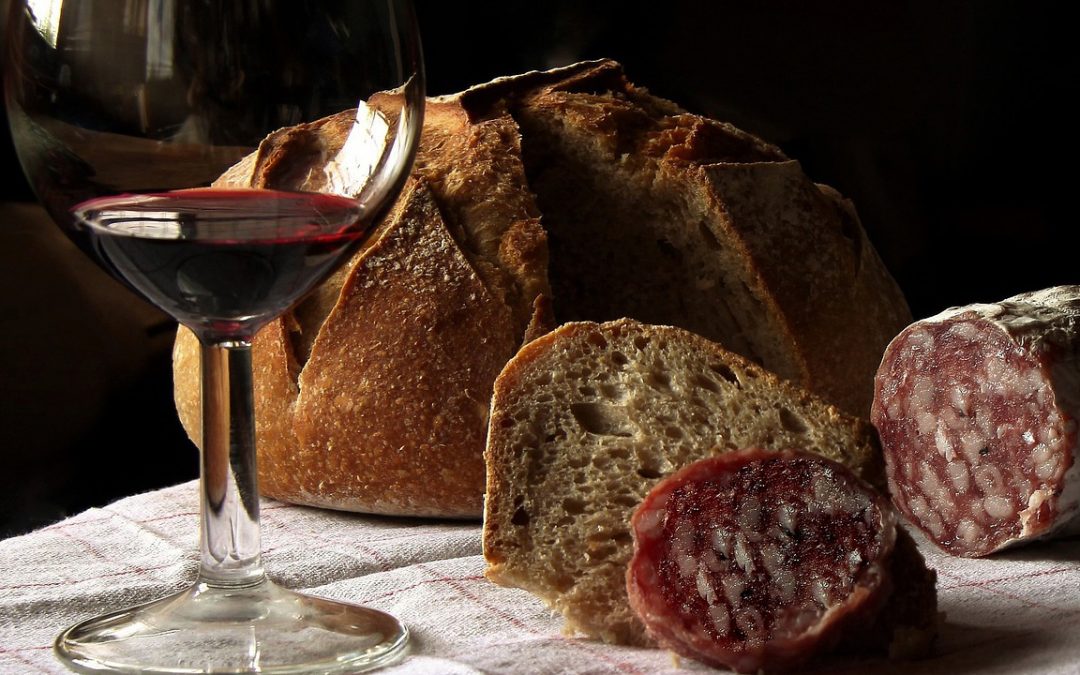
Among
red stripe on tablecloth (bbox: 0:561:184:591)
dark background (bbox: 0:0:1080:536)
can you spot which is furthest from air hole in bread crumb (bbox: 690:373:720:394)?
dark background (bbox: 0:0:1080:536)

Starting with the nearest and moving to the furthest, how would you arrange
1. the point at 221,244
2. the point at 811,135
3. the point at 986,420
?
the point at 221,244 < the point at 986,420 < the point at 811,135

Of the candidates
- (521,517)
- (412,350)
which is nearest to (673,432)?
(521,517)

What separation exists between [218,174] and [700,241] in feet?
3.42

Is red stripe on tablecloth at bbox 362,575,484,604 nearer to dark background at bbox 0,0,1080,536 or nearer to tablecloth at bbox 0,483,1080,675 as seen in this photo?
tablecloth at bbox 0,483,1080,675

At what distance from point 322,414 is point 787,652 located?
0.90 metres

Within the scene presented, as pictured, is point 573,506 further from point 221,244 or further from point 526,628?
point 221,244

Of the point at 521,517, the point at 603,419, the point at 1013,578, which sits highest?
the point at 603,419

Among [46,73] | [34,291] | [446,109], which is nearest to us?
[46,73]

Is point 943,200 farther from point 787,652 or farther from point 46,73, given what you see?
point 46,73

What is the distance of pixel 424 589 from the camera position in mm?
1750

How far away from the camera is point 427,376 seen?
1979mm

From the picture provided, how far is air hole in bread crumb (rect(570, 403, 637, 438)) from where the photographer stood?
165cm

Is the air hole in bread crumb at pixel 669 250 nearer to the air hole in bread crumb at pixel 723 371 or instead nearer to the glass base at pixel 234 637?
the air hole in bread crumb at pixel 723 371

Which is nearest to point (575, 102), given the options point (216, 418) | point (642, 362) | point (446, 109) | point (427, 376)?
point (446, 109)
